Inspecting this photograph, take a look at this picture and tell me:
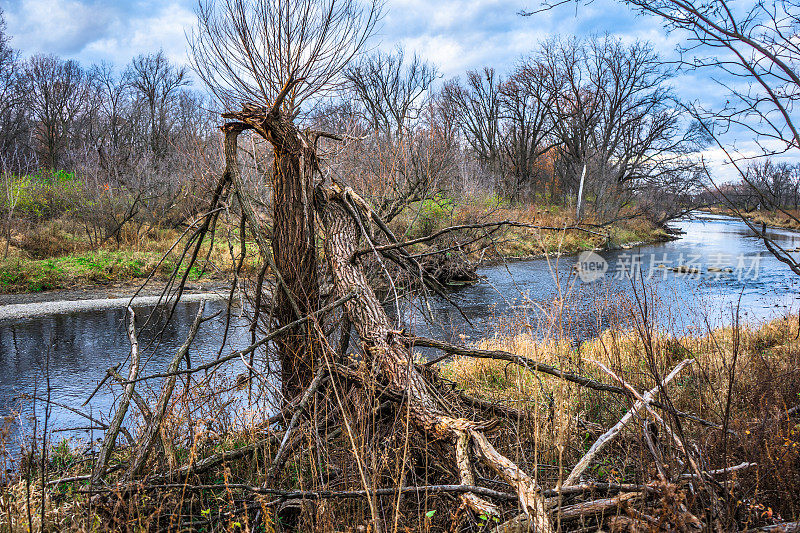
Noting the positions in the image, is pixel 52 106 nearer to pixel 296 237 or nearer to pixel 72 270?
pixel 72 270

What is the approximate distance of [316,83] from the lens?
148 inches

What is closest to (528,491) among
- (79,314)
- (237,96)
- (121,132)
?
(237,96)

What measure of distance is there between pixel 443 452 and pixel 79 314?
11.8 m

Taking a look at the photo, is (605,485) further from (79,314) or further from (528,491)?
(79,314)

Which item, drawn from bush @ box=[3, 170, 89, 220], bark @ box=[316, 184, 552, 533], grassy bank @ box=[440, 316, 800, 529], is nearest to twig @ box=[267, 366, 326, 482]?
bark @ box=[316, 184, 552, 533]

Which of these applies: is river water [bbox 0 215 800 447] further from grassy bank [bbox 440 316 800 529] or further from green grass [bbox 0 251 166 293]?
green grass [bbox 0 251 166 293]

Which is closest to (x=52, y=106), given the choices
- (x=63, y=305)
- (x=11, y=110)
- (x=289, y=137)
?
(x=11, y=110)

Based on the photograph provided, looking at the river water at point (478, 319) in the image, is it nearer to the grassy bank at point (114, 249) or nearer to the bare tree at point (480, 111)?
the grassy bank at point (114, 249)

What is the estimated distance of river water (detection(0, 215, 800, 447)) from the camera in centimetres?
554

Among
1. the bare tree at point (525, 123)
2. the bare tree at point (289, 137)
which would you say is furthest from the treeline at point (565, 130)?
the bare tree at point (289, 137)

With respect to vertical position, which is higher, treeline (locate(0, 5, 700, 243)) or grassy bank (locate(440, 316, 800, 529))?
treeline (locate(0, 5, 700, 243))

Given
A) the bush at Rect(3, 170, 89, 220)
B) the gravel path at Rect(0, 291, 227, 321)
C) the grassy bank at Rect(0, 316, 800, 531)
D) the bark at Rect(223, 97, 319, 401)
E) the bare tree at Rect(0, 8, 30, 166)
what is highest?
the bare tree at Rect(0, 8, 30, 166)

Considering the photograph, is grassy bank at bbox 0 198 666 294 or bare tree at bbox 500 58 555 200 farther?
bare tree at bbox 500 58 555 200

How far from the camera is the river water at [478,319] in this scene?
554 centimetres
